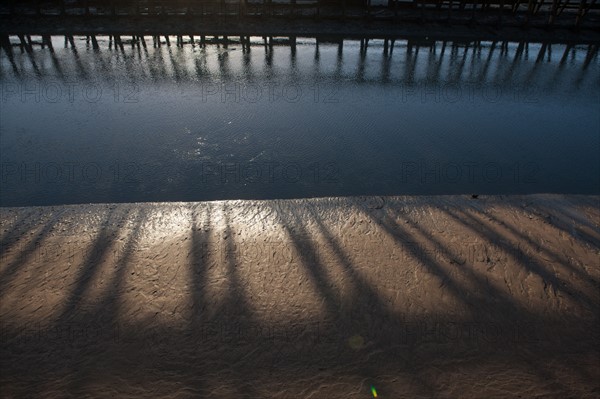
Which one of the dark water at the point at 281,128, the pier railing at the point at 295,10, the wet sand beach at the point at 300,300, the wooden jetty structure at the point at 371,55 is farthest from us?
the pier railing at the point at 295,10

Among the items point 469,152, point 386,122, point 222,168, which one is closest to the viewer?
point 222,168

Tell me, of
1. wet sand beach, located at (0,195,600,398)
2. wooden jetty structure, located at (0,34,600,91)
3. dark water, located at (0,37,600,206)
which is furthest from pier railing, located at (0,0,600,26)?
wet sand beach, located at (0,195,600,398)

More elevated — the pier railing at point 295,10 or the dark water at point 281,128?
the pier railing at point 295,10

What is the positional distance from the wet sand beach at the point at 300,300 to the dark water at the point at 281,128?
775 mm

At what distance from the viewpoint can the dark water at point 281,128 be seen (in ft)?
→ 17.8

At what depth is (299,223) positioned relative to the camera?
14.5 ft

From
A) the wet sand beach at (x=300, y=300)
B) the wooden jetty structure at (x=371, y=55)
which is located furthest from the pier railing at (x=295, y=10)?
the wet sand beach at (x=300, y=300)

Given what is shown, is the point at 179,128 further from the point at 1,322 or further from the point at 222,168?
the point at 1,322

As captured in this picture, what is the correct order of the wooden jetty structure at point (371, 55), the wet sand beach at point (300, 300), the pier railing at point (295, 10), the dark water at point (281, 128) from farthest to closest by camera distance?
the pier railing at point (295, 10), the wooden jetty structure at point (371, 55), the dark water at point (281, 128), the wet sand beach at point (300, 300)

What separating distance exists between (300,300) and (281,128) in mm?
4053

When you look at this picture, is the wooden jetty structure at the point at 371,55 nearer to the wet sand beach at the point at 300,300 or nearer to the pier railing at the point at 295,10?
the pier railing at the point at 295,10

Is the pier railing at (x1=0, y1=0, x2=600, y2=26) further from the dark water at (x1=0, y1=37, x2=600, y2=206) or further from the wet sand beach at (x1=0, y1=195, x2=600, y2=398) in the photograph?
the wet sand beach at (x1=0, y1=195, x2=600, y2=398)

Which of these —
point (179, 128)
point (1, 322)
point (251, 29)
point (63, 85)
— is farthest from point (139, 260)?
point (251, 29)

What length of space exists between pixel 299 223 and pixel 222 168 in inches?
71.5
